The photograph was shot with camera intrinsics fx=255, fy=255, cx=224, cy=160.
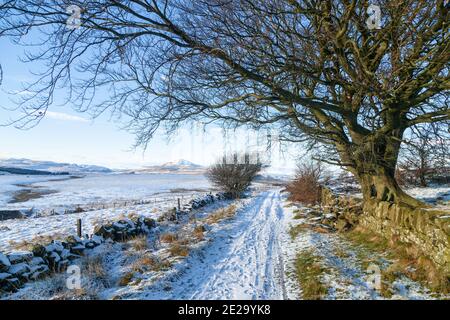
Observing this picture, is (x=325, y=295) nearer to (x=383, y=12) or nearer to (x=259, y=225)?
(x=383, y=12)

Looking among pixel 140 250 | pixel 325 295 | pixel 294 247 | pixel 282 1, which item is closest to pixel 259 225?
pixel 294 247

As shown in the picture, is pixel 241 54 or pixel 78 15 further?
pixel 241 54

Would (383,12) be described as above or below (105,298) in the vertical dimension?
above

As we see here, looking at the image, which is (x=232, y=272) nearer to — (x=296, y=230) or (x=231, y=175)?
(x=296, y=230)

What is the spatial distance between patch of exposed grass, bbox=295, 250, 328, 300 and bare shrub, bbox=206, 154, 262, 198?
21.8m

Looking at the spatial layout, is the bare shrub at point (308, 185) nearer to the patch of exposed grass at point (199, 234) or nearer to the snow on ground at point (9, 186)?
the patch of exposed grass at point (199, 234)

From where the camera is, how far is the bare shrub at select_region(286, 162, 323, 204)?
19594mm

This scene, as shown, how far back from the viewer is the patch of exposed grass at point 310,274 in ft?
15.1

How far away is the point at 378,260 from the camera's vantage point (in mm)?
6047

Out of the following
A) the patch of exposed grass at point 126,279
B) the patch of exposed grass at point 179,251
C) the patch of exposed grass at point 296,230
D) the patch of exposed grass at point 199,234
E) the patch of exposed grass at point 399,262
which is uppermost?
the patch of exposed grass at point 399,262

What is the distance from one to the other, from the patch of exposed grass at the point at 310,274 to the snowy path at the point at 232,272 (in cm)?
41

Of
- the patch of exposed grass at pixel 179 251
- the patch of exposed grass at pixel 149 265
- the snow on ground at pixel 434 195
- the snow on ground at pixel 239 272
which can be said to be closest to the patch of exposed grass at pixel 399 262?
the snow on ground at pixel 239 272

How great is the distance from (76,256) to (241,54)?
702 centimetres

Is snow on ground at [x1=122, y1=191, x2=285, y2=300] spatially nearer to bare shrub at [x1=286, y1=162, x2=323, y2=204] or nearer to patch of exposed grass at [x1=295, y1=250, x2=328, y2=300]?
patch of exposed grass at [x1=295, y1=250, x2=328, y2=300]
